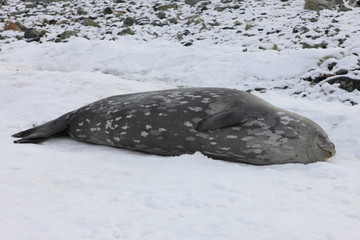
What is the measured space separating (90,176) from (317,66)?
177 inches

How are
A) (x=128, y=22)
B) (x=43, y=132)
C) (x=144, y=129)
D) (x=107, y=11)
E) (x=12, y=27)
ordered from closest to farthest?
(x=144, y=129)
(x=43, y=132)
(x=12, y=27)
(x=128, y=22)
(x=107, y=11)

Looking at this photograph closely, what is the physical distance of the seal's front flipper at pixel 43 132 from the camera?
3.61 m

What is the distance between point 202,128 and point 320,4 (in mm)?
9361

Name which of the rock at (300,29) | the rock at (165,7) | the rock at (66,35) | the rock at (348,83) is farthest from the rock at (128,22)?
the rock at (348,83)

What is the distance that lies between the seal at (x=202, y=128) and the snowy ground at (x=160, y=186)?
0.43 feet

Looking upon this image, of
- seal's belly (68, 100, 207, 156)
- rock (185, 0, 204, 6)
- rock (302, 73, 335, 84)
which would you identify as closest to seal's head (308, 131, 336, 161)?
seal's belly (68, 100, 207, 156)

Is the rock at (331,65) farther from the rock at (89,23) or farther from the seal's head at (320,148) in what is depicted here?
the rock at (89,23)

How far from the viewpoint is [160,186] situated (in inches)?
90.5

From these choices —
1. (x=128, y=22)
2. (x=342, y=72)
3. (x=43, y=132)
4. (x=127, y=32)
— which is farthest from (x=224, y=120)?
(x=128, y=22)

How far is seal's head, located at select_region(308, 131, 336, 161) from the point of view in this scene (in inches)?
123

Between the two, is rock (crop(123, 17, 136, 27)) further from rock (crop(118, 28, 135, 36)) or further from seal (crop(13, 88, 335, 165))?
seal (crop(13, 88, 335, 165))

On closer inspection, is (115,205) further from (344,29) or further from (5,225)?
(344,29)

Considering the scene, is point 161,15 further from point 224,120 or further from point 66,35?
point 224,120


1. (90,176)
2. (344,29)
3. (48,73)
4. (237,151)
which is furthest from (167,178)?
(344,29)
